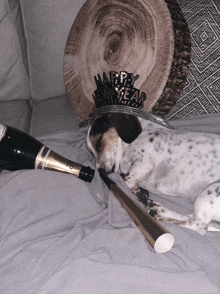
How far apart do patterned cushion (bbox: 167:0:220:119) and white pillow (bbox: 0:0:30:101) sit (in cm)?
112

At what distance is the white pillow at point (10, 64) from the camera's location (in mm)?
1726

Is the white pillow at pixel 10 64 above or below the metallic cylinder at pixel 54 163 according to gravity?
above

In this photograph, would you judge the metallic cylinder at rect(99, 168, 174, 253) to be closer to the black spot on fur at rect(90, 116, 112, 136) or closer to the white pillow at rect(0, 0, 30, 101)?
the black spot on fur at rect(90, 116, 112, 136)

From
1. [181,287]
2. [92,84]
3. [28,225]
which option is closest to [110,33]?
[92,84]

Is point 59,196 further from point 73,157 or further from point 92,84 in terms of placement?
point 92,84

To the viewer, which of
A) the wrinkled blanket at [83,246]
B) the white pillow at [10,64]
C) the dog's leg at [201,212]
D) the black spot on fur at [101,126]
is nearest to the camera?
the wrinkled blanket at [83,246]

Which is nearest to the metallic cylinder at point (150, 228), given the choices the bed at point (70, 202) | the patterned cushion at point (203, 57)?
the bed at point (70, 202)

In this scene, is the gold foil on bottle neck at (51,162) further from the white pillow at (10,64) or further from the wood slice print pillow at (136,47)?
the white pillow at (10,64)

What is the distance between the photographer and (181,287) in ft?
2.40

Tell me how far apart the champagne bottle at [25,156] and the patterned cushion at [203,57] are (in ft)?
2.59

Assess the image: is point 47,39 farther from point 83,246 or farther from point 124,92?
point 83,246

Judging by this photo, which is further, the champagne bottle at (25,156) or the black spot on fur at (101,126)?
the black spot on fur at (101,126)

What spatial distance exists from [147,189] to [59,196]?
481mm

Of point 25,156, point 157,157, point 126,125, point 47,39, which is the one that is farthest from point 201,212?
point 47,39
